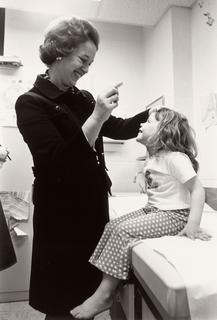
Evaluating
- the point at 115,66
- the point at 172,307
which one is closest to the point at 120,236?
the point at 172,307

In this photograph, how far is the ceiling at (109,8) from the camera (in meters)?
0.81

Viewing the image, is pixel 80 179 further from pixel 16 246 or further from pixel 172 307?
pixel 16 246

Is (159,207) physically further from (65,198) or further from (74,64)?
(74,64)

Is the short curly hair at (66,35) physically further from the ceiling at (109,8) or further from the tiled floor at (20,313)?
the tiled floor at (20,313)

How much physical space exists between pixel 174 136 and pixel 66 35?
40 cm

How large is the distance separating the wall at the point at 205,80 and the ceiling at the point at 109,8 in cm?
8

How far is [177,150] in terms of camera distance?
0.79 meters

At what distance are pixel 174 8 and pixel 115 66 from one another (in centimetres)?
27

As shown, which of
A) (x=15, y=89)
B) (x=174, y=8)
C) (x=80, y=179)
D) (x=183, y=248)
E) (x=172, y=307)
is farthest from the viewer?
(x=15, y=89)

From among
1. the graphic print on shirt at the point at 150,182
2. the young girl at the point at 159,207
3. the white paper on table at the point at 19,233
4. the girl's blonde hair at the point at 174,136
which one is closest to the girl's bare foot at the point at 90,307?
the young girl at the point at 159,207

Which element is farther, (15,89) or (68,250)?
(15,89)

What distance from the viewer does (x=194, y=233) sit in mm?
619

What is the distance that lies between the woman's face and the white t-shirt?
1.09 ft

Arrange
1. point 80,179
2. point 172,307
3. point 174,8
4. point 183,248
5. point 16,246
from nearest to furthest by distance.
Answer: point 172,307, point 183,248, point 80,179, point 174,8, point 16,246
